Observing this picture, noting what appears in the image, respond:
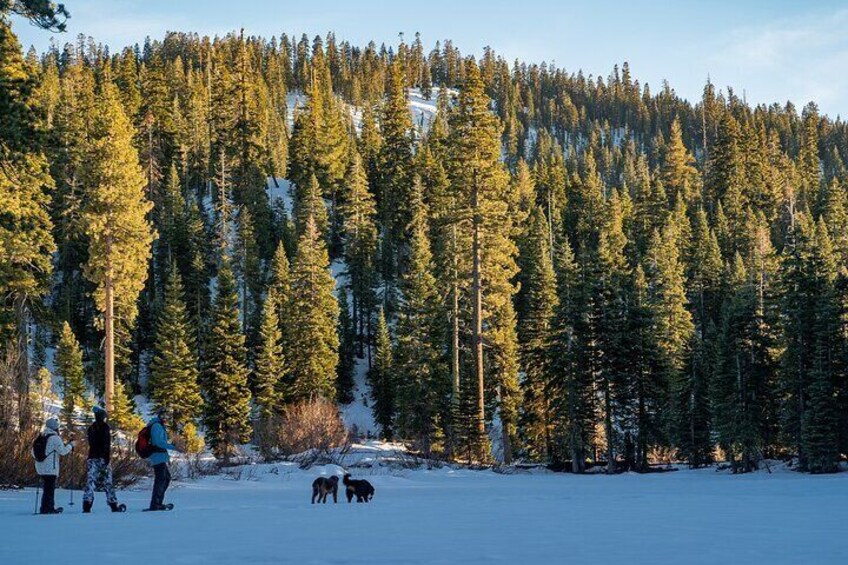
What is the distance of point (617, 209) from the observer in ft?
285

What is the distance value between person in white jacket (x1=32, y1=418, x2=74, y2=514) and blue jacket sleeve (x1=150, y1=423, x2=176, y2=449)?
5.27 feet

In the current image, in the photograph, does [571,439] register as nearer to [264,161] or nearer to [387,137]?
[387,137]

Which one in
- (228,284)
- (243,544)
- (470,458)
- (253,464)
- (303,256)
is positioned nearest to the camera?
(243,544)

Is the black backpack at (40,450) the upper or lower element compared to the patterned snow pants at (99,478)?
upper

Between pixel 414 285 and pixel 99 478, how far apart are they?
144 feet

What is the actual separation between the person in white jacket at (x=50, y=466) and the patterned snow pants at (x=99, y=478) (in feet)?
1.68

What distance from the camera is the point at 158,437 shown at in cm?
1345

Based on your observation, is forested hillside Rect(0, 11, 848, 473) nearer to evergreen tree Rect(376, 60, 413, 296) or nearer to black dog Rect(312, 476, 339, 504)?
evergreen tree Rect(376, 60, 413, 296)

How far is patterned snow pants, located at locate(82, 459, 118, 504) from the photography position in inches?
514

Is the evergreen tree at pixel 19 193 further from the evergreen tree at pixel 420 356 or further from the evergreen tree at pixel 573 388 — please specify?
the evergreen tree at pixel 420 356

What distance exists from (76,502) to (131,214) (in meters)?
19.4

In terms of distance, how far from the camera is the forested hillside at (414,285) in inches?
1270

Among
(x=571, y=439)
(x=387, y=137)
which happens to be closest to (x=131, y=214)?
(x=571, y=439)

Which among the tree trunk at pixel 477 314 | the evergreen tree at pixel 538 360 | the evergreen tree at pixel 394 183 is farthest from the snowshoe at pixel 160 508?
the evergreen tree at pixel 394 183
